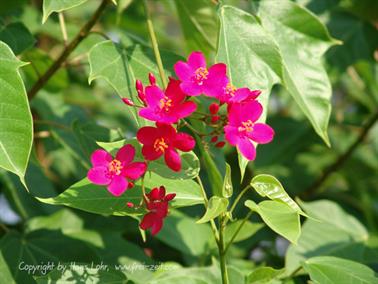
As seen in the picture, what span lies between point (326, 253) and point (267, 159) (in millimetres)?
645

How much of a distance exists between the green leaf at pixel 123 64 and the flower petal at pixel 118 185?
20cm

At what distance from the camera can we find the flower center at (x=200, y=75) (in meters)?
0.97

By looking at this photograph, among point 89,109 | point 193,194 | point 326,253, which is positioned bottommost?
point 89,109

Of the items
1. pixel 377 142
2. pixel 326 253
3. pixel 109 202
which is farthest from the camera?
pixel 377 142

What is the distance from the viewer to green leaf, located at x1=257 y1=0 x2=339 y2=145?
4.21 feet

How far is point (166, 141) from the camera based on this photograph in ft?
3.10

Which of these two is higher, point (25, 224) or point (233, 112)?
point (233, 112)

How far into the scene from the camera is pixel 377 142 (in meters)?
2.32

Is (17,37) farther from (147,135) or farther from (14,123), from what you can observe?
(147,135)

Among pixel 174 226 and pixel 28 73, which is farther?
pixel 28 73

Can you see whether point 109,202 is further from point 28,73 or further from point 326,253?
point 28,73

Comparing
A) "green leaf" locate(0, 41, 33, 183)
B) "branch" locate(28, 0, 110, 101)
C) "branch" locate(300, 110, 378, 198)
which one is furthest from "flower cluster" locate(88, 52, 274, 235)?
"branch" locate(300, 110, 378, 198)

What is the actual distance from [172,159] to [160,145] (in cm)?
3

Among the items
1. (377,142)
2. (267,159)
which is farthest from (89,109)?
(377,142)
